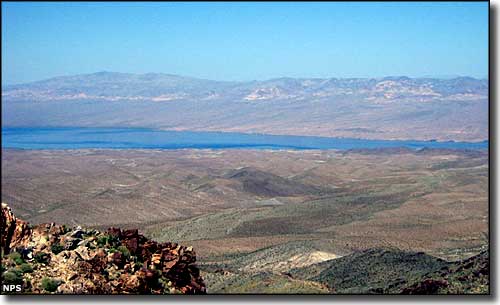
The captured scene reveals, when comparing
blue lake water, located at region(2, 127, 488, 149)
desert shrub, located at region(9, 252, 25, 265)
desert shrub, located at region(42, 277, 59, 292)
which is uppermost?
desert shrub, located at region(9, 252, 25, 265)

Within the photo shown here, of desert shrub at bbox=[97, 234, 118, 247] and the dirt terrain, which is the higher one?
desert shrub at bbox=[97, 234, 118, 247]

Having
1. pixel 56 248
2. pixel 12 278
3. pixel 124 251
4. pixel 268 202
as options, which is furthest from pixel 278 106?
pixel 12 278

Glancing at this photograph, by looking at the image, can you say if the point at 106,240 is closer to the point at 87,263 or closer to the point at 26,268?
the point at 87,263

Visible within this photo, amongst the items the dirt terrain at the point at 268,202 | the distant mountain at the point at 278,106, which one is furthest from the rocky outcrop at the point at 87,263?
the distant mountain at the point at 278,106

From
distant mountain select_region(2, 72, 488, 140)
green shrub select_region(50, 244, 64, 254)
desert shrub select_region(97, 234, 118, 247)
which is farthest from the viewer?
distant mountain select_region(2, 72, 488, 140)

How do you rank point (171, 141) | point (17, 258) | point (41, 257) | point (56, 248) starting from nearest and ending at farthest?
point (17, 258), point (41, 257), point (56, 248), point (171, 141)

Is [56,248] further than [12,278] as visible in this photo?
Yes

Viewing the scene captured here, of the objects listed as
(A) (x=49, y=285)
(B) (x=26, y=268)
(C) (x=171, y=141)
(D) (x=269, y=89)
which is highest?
(B) (x=26, y=268)

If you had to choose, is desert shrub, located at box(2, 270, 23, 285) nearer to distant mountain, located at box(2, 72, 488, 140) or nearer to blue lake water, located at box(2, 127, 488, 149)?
blue lake water, located at box(2, 127, 488, 149)

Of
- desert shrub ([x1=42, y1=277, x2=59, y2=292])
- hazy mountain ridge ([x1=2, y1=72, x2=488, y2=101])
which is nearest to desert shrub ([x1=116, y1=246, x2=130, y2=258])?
desert shrub ([x1=42, y1=277, x2=59, y2=292])
